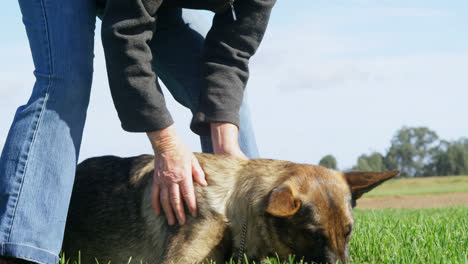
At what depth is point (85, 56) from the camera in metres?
3.82

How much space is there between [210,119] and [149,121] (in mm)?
674

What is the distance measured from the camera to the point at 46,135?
362 cm

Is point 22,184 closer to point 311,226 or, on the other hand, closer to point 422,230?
point 311,226

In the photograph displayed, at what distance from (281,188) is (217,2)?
5.57 feet

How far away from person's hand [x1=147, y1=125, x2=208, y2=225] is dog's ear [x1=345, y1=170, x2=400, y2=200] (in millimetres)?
1110

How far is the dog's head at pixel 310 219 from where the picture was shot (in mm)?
3291

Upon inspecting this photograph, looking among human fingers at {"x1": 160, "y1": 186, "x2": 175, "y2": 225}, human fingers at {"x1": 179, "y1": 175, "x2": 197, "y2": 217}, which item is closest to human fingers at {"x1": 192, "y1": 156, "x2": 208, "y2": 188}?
human fingers at {"x1": 179, "y1": 175, "x2": 197, "y2": 217}

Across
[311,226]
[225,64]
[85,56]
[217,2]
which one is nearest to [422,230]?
[311,226]

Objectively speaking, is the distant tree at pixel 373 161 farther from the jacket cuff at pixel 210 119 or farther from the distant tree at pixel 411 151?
the jacket cuff at pixel 210 119

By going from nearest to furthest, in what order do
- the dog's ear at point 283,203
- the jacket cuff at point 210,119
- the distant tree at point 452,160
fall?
1. the dog's ear at point 283,203
2. the jacket cuff at point 210,119
3. the distant tree at point 452,160

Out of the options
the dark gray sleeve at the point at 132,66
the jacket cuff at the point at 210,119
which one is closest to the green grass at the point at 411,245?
the jacket cuff at the point at 210,119

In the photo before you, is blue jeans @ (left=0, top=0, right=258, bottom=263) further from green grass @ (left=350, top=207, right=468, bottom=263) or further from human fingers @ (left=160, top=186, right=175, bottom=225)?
green grass @ (left=350, top=207, right=468, bottom=263)

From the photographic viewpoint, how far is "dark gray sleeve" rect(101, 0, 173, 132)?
3.58 metres

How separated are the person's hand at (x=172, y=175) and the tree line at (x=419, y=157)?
2726 inches
